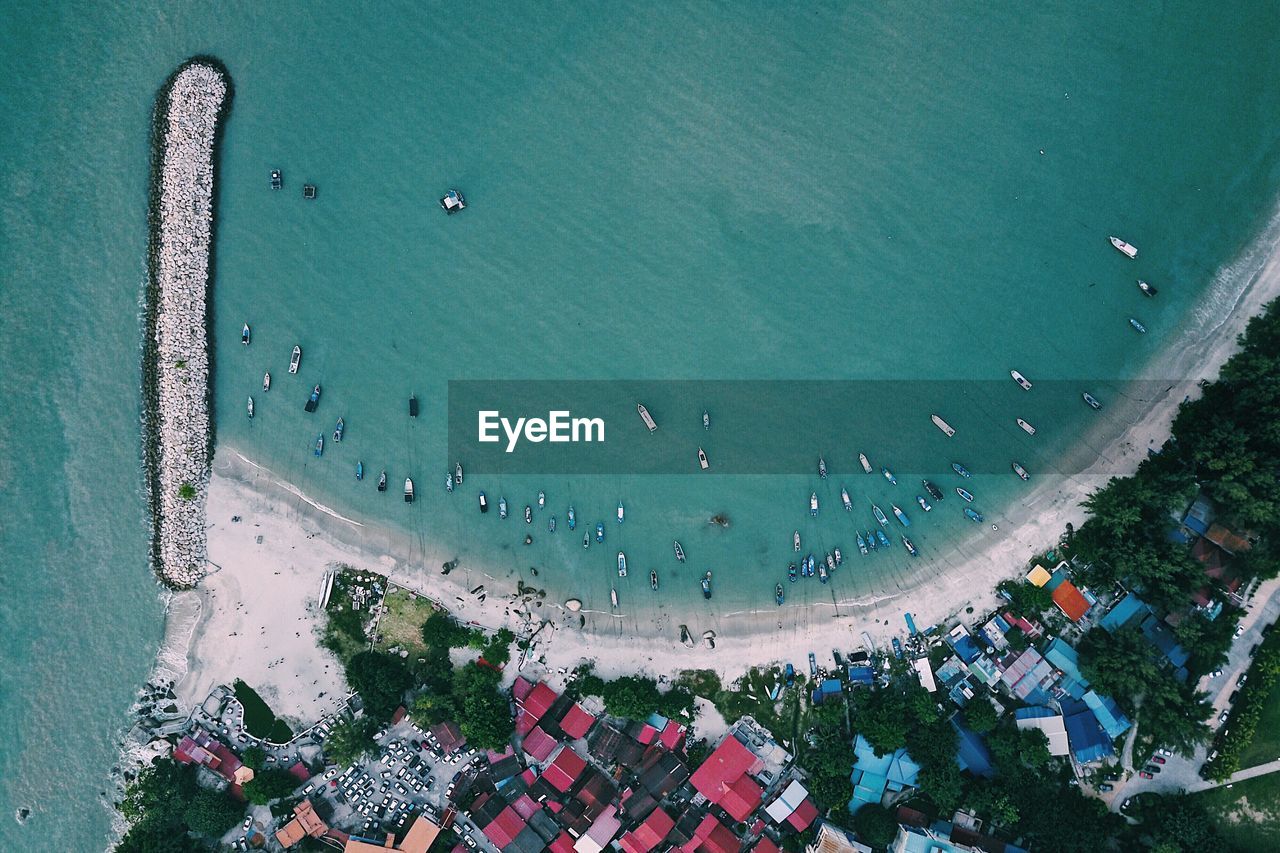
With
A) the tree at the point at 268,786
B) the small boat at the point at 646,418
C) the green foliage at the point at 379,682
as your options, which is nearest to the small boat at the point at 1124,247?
the small boat at the point at 646,418

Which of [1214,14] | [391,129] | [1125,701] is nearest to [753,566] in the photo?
[1125,701]

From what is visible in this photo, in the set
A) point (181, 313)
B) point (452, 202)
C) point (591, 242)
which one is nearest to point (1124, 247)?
point (591, 242)

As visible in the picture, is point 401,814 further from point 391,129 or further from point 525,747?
point 391,129

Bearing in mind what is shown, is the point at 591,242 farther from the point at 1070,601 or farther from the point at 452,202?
the point at 1070,601

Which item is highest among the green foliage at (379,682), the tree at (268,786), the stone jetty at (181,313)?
the stone jetty at (181,313)

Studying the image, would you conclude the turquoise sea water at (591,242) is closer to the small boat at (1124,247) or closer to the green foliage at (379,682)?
the small boat at (1124,247)

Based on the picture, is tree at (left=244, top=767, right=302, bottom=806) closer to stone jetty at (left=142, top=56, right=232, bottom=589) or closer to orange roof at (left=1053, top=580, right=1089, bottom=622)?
stone jetty at (left=142, top=56, right=232, bottom=589)
